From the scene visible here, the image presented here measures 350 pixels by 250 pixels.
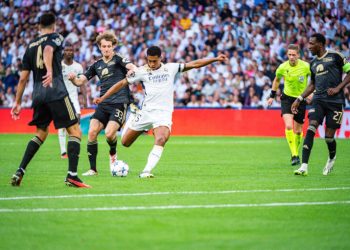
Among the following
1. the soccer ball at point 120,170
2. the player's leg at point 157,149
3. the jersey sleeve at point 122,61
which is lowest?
the soccer ball at point 120,170

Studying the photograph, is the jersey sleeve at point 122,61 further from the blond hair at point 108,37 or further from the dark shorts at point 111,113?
the dark shorts at point 111,113

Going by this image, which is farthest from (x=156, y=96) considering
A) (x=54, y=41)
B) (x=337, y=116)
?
(x=337, y=116)

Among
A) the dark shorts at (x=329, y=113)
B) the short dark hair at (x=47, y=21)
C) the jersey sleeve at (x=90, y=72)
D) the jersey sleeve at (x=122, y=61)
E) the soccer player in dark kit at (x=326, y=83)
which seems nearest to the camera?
the short dark hair at (x=47, y=21)

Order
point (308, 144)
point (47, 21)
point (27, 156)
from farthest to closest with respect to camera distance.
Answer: point (308, 144) → point (27, 156) → point (47, 21)

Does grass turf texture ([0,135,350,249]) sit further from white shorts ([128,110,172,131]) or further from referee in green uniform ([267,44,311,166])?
referee in green uniform ([267,44,311,166])

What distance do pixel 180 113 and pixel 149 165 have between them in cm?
1686

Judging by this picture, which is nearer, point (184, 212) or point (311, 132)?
point (184, 212)

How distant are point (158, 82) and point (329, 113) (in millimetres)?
3140

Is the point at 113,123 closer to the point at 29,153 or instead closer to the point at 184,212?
the point at 29,153

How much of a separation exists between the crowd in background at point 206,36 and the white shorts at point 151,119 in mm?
15641

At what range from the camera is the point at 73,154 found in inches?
454

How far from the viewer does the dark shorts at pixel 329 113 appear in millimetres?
13828

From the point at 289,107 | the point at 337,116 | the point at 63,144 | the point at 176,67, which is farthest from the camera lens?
the point at 63,144

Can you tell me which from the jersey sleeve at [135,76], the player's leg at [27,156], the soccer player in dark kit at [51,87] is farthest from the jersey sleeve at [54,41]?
the jersey sleeve at [135,76]
